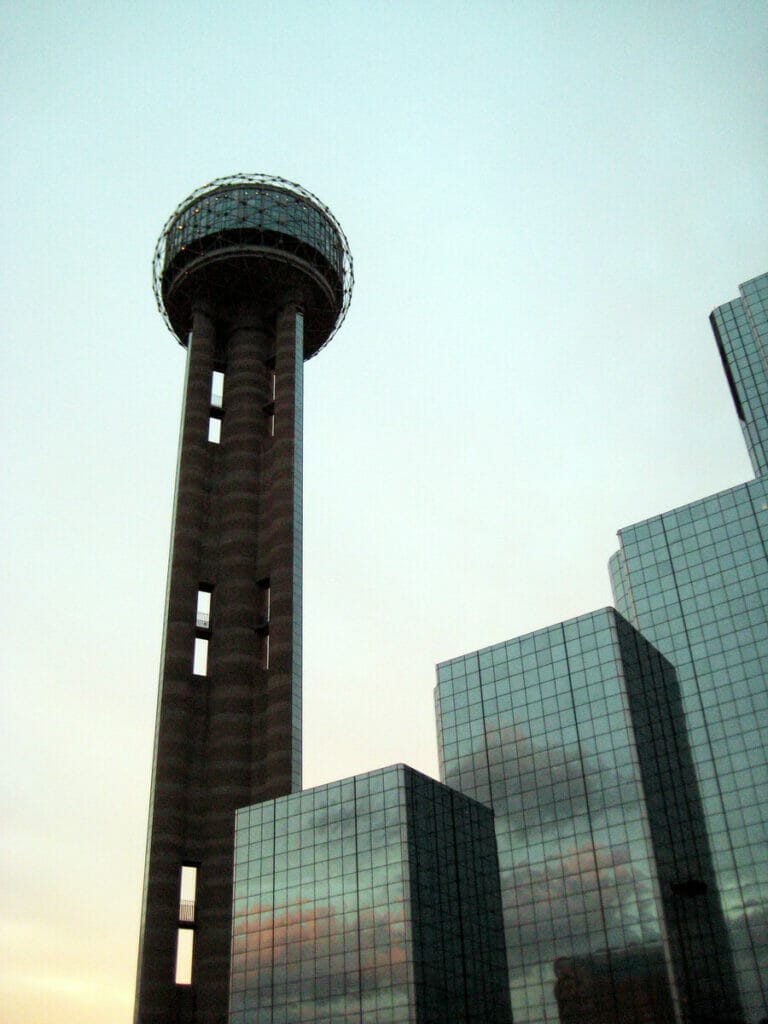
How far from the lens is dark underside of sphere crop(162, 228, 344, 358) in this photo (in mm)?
141750

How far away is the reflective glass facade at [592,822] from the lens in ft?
336

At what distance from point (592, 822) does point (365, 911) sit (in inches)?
1063

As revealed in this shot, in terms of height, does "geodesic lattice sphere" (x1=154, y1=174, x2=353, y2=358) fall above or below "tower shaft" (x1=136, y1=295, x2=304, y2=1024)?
above

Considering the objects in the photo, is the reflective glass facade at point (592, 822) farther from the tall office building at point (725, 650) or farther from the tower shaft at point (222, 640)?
the tower shaft at point (222, 640)

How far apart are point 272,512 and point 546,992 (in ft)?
195

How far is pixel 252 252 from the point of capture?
140m

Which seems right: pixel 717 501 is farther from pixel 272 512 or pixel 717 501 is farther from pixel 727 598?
pixel 272 512

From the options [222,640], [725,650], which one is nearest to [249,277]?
[222,640]

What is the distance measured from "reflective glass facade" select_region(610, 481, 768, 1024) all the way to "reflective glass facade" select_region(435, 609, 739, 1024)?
229 centimetres

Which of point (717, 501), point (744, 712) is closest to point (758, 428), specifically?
point (717, 501)

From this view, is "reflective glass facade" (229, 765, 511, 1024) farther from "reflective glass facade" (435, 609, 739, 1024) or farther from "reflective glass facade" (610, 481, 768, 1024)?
"reflective glass facade" (610, 481, 768, 1024)

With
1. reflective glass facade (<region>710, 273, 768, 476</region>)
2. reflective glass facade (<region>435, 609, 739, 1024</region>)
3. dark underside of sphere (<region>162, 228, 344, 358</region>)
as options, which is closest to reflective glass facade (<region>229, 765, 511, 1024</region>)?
reflective glass facade (<region>435, 609, 739, 1024</region>)

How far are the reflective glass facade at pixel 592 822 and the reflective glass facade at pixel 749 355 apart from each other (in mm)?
45952

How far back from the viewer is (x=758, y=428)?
15725cm
